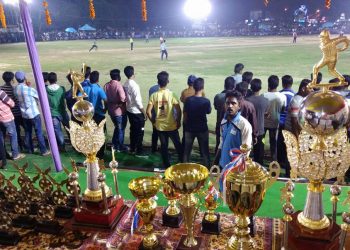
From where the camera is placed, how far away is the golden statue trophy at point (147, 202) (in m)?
2.56

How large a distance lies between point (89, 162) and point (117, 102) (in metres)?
2.58

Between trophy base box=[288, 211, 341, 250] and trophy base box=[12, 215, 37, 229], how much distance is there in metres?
2.15

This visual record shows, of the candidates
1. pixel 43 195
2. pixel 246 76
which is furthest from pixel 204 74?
pixel 43 195

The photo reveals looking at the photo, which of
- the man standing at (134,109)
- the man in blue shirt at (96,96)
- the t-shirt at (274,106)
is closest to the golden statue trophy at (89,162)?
the man in blue shirt at (96,96)

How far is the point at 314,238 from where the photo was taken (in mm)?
2365

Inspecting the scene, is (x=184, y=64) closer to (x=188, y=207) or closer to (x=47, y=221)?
(x=47, y=221)

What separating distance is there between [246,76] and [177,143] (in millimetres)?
1581

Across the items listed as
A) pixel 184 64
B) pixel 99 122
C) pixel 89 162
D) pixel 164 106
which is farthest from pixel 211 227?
pixel 184 64

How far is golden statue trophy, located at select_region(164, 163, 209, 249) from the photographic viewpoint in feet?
7.91

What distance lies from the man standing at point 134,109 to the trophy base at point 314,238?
11.6 ft

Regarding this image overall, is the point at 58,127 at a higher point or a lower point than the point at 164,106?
lower

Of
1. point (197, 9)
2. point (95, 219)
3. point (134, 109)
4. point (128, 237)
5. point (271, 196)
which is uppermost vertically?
point (197, 9)

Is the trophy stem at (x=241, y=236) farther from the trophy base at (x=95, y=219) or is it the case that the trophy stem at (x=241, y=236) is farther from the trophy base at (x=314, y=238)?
the trophy base at (x=95, y=219)

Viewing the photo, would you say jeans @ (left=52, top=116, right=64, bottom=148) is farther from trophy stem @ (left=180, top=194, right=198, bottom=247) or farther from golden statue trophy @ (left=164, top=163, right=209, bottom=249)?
trophy stem @ (left=180, top=194, right=198, bottom=247)
